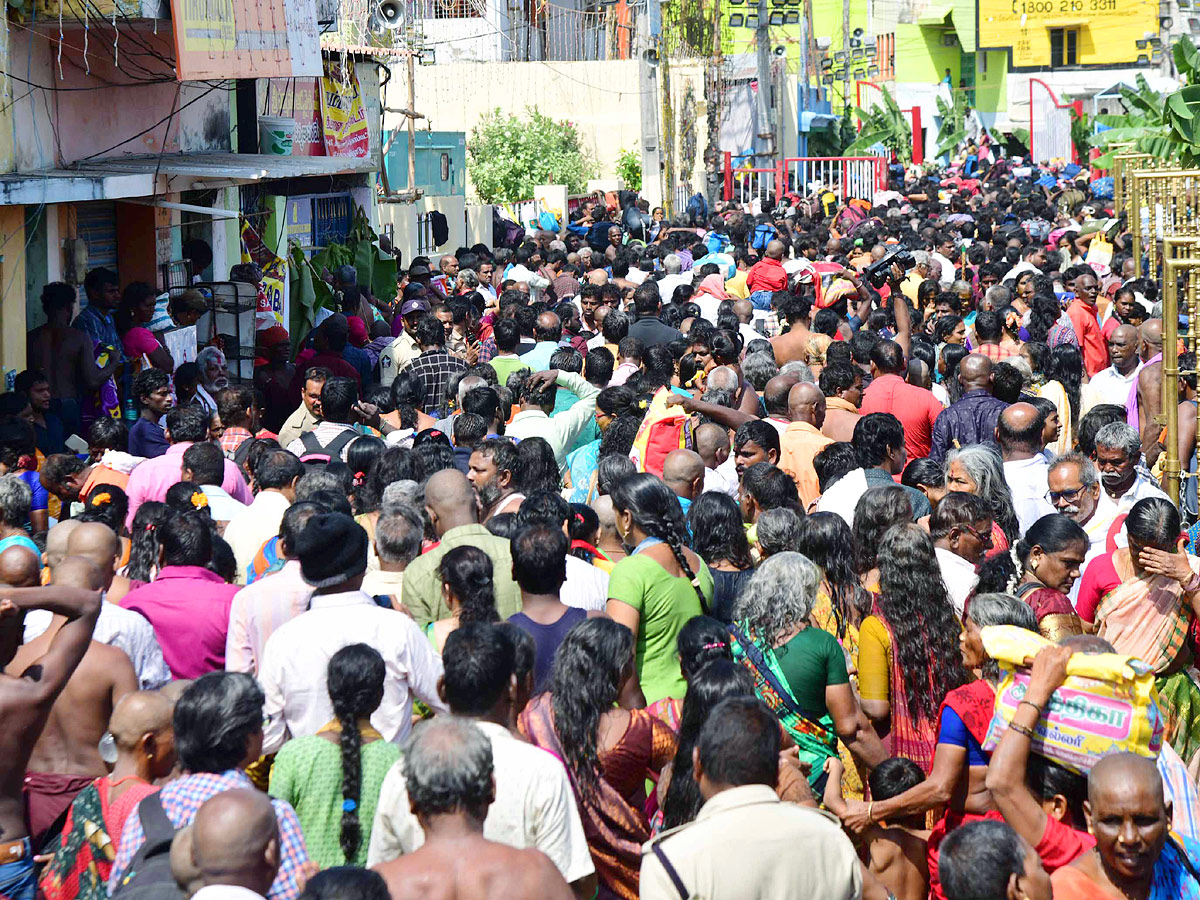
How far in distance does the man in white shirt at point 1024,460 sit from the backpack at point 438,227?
597 inches

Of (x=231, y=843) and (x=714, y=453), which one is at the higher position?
(x=714, y=453)

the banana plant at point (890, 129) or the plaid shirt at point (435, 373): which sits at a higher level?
the banana plant at point (890, 129)

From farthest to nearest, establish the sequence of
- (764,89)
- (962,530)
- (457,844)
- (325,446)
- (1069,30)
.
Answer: (1069,30) → (764,89) → (325,446) → (962,530) → (457,844)

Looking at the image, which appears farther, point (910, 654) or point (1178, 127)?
point (1178, 127)

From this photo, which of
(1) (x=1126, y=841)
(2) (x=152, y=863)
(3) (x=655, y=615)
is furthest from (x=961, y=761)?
(2) (x=152, y=863)

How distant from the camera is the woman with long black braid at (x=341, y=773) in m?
3.84

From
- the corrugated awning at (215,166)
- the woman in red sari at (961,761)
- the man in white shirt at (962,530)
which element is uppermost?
the corrugated awning at (215,166)

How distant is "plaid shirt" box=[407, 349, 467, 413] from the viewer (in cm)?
909

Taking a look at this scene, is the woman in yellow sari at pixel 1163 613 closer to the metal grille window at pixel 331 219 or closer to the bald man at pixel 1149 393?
the bald man at pixel 1149 393

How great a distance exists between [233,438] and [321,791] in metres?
4.08

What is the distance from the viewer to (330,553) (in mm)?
4625

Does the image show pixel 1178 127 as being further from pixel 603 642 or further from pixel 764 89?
pixel 764 89

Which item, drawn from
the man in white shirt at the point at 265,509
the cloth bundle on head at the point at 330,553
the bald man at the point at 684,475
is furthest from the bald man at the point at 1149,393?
the cloth bundle on head at the point at 330,553

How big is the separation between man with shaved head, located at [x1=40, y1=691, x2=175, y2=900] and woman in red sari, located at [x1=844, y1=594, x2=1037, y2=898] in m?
2.02
